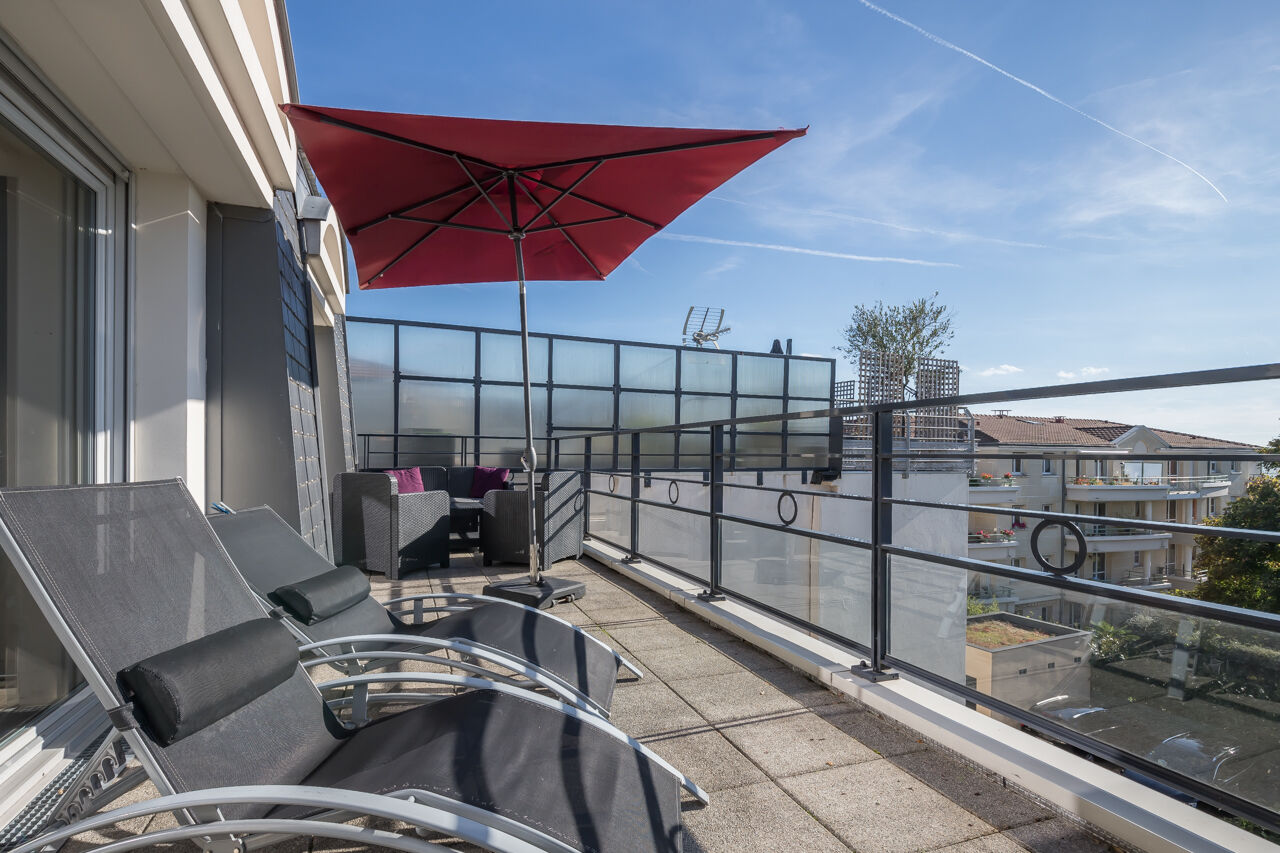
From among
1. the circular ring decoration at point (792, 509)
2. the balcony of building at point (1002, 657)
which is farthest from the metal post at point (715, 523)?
the circular ring decoration at point (792, 509)

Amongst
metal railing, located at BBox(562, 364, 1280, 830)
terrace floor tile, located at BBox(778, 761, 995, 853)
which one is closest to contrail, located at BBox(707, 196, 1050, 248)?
metal railing, located at BBox(562, 364, 1280, 830)

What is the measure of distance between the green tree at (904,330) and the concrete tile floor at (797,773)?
89.8 ft

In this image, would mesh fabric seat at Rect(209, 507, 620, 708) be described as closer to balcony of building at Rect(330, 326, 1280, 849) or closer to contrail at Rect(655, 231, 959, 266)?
balcony of building at Rect(330, 326, 1280, 849)

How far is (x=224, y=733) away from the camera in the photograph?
1.44 m

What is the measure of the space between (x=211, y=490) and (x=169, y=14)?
7.09 feet

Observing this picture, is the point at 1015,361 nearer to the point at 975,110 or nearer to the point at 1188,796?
the point at 975,110

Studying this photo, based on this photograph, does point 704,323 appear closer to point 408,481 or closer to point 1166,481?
point 408,481

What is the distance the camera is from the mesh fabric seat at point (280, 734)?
3.86 ft

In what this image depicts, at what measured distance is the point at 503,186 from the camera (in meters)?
3.62

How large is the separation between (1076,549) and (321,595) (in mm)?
2265

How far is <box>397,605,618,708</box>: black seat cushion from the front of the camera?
2.14m

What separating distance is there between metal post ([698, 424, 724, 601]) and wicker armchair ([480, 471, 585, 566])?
1.52m

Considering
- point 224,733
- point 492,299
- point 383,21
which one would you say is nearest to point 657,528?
point 224,733

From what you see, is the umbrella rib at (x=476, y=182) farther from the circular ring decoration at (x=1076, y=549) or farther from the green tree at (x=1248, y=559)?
the green tree at (x=1248, y=559)
